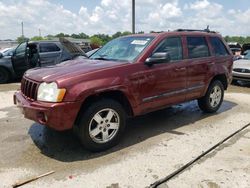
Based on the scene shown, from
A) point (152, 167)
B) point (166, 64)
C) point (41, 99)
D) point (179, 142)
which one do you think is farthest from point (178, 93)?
point (41, 99)

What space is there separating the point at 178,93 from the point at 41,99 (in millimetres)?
2543

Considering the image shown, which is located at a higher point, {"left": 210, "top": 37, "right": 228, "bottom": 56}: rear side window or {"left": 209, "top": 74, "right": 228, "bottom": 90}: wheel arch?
{"left": 210, "top": 37, "right": 228, "bottom": 56}: rear side window

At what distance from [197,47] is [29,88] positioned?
3.36 m

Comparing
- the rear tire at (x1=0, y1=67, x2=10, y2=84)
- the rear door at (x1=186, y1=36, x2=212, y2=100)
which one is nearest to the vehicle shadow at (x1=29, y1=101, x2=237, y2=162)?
the rear door at (x1=186, y1=36, x2=212, y2=100)

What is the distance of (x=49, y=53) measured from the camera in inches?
459

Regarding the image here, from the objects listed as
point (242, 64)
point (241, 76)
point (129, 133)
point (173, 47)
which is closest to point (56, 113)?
point (129, 133)

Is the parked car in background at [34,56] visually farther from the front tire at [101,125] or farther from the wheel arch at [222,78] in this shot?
the front tire at [101,125]

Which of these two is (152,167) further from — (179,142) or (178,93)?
(178,93)

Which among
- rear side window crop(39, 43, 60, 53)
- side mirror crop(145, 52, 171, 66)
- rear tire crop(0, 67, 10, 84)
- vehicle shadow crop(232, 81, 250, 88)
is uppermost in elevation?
rear side window crop(39, 43, 60, 53)

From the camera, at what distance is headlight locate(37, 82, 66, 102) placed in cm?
392

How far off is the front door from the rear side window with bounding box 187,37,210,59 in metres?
0.28

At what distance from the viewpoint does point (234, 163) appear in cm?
406

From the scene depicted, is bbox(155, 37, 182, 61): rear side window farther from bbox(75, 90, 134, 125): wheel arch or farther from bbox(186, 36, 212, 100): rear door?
bbox(75, 90, 134, 125): wheel arch

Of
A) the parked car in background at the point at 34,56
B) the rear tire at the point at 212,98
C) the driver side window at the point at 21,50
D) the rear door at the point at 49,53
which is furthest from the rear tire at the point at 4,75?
the rear tire at the point at 212,98
